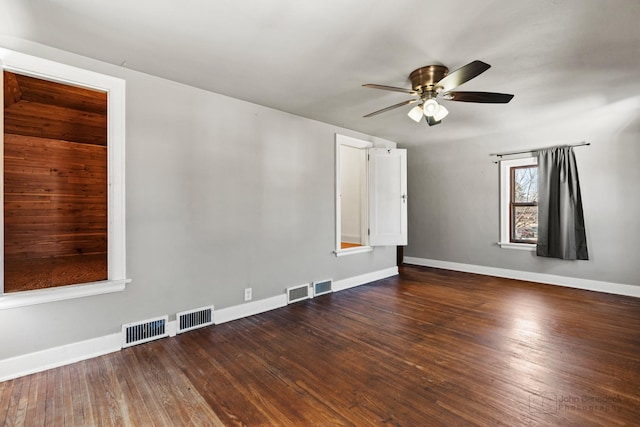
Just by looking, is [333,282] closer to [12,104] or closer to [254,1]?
[254,1]

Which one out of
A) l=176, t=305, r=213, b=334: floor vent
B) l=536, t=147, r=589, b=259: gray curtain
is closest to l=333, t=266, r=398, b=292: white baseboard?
l=176, t=305, r=213, b=334: floor vent

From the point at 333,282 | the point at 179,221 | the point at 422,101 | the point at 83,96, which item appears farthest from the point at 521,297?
the point at 83,96

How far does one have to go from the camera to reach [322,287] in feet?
13.3

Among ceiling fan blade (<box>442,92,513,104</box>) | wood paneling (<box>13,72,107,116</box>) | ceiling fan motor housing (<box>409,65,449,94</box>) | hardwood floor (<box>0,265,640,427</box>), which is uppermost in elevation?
wood paneling (<box>13,72,107,116</box>)

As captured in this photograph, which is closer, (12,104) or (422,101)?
(422,101)

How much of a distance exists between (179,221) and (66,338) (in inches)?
47.4

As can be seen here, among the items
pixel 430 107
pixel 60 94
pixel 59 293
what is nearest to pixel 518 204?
pixel 430 107

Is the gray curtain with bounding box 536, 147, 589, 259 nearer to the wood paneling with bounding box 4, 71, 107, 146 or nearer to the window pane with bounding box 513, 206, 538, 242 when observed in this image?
the window pane with bounding box 513, 206, 538, 242

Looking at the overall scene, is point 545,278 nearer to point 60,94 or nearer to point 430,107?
point 430,107

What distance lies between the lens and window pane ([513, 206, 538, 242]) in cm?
488

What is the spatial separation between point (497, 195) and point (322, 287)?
3486 mm

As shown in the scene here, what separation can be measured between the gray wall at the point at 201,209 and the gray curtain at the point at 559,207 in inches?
135

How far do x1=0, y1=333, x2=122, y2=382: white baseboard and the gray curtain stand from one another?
18.6 ft

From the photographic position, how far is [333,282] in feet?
13.8
